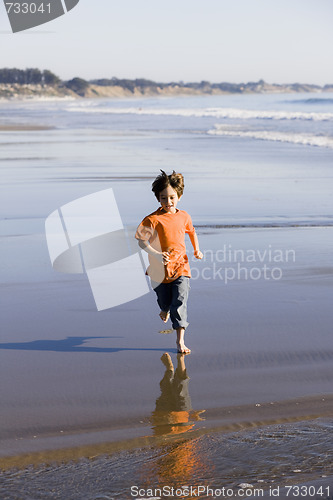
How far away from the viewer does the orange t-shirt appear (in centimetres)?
471

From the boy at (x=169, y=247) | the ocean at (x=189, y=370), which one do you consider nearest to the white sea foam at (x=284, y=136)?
the ocean at (x=189, y=370)

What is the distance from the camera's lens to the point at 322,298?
5.75 meters

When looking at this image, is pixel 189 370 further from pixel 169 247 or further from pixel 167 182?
pixel 167 182

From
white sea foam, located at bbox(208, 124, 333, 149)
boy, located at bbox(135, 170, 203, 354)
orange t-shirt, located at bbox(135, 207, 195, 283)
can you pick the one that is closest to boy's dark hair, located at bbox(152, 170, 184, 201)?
boy, located at bbox(135, 170, 203, 354)

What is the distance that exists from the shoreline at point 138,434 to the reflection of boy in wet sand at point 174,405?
5 centimetres

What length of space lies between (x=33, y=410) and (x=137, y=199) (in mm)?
7400

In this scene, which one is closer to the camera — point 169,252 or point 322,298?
point 169,252

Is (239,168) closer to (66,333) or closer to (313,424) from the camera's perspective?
(66,333)

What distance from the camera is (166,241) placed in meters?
4.74

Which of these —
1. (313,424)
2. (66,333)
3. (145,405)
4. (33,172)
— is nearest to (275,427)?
(313,424)

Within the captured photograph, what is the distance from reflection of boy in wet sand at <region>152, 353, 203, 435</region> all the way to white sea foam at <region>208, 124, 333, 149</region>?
17.0 meters

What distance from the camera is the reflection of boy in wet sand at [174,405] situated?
3.48 m

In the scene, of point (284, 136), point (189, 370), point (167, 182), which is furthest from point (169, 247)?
point (284, 136)

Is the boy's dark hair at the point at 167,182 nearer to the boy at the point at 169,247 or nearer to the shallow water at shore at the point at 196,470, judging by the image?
the boy at the point at 169,247
